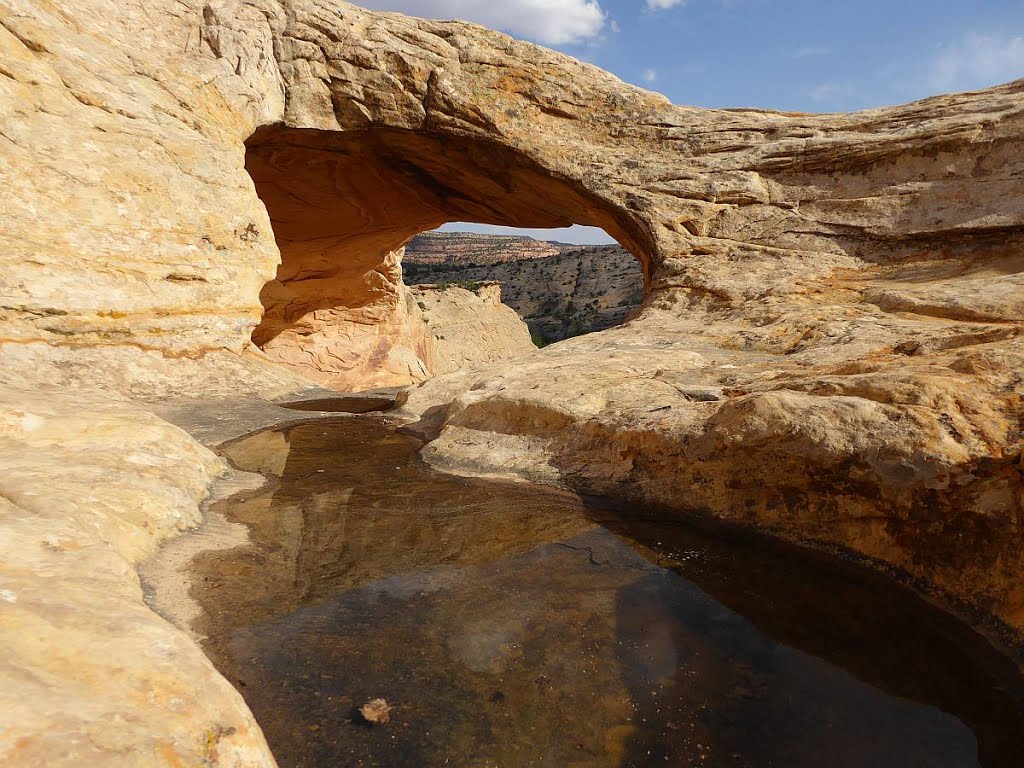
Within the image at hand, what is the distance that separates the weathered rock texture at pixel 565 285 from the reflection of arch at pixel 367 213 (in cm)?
1557

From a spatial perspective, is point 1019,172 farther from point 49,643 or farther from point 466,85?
point 49,643

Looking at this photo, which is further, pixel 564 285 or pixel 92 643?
pixel 564 285

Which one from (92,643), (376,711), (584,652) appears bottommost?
(376,711)

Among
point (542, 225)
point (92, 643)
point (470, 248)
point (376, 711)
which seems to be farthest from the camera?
point (470, 248)

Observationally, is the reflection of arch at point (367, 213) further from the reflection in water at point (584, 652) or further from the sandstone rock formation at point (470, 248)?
the sandstone rock formation at point (470, 248)

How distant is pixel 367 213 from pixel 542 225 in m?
4.06

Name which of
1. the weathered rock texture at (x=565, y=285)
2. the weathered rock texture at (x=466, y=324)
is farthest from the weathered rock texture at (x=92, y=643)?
the weathered rock texture at (x=565, y=285)

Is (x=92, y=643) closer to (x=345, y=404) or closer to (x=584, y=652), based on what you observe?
(x=584, y=652)

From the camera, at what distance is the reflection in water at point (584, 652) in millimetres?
2148

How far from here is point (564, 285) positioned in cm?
3741

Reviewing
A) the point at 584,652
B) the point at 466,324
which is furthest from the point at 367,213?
the point at 584,652

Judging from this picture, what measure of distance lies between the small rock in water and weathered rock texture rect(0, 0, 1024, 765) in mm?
518

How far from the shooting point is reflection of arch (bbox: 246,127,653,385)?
1099 centimetres

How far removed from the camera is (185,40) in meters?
8.69
